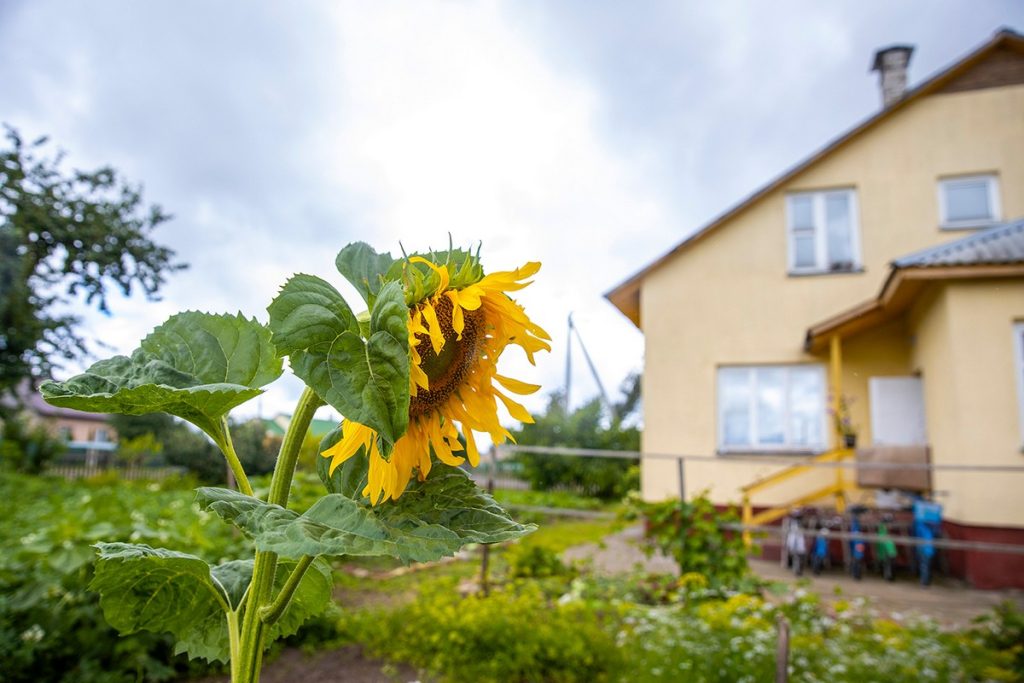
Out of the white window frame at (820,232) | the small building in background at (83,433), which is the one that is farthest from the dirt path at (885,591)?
the small building in background at (83,433)

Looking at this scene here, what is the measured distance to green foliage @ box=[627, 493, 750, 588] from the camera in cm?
495

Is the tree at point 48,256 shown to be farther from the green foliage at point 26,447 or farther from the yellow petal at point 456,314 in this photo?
the yellow petal at point 456,314

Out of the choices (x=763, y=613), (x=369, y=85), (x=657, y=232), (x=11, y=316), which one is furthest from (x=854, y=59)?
(x=11, y=316)

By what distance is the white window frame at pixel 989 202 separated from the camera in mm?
8156

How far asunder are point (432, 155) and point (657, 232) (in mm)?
8504

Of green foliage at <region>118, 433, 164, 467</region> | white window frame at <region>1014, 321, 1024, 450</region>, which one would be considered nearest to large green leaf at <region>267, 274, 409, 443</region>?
white window frame at <region>1014, 321, 1024, 450</region>

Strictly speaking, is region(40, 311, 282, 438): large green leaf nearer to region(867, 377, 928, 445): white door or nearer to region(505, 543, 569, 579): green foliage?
region(505, 543, 569, 579): green foliage

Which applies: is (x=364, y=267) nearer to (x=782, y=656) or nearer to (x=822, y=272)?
(x=782, y=656)

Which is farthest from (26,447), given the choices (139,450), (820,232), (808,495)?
(820,232)

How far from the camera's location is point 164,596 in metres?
0.57

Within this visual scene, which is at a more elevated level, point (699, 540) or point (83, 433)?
point (83, 433)

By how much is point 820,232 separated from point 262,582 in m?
9.42

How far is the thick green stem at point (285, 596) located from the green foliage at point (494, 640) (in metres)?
2.97

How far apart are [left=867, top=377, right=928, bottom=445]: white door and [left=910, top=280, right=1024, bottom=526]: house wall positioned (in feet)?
2.85
